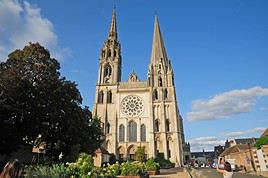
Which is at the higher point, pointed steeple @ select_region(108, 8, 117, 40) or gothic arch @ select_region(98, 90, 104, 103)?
pointed steeple @ select_region(108, 8, 117, 40)

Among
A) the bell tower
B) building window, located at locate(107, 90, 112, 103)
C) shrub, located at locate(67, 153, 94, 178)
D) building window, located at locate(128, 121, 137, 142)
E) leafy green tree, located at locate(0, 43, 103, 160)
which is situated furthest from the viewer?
the bell tower

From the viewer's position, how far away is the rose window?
57.1 m

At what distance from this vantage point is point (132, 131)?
5531cm

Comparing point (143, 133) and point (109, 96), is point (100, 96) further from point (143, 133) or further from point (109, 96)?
point (143, 133)

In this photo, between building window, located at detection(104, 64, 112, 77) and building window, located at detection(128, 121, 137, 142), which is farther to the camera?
building window, located at detection(104, 64, 112, 77)

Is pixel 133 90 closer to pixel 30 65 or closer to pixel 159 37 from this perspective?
pixel 159 37

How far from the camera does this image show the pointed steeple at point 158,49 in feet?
208

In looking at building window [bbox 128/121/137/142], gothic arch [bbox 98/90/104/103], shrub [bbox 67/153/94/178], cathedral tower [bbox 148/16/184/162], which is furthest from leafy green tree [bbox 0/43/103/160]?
gothic arch [bbox 98/90/104/103]

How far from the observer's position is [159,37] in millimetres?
68062

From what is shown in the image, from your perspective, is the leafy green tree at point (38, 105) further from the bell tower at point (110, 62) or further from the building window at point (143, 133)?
the bell tower at point (110, 62)

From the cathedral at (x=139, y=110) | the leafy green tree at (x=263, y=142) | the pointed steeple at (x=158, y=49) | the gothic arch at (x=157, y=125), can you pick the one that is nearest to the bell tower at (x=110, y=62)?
the cathedral at (x=139, y=110)

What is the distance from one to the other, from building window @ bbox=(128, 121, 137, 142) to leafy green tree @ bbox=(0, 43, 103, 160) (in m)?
31.3

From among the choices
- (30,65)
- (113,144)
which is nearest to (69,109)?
(30,65)

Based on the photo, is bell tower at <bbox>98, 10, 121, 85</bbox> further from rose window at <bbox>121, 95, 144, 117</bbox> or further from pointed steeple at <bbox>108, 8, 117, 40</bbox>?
rose window at <bbox>121, 95, 144, 117</bbox>
